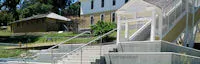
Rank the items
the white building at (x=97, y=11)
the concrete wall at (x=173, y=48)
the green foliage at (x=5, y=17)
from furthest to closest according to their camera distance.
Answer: the green foliage at (x=5, y=17) → the white building at (x=97, y=11) → the concrete wall at (x=173, y=48)

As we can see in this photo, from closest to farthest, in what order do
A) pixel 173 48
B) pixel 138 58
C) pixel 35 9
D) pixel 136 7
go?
1. pixel 138 58
2. pixel 173 48
3. pixel 136 7
4. pixel 35 9

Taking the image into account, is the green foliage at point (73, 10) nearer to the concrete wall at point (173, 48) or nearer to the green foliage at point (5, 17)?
the green foliage at point (5, 17)

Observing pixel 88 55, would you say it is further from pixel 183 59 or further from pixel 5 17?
pixel 5 17

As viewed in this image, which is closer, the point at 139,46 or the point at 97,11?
the point at 139,46

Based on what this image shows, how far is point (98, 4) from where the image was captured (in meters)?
48.8

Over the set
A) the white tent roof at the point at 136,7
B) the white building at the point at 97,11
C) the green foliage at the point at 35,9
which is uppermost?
the green foliage at the point at 35,9

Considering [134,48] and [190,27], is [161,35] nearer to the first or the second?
[134,48]

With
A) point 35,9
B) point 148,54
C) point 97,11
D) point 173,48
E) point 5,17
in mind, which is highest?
point 35,9

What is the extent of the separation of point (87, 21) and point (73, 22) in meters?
→ 3.07

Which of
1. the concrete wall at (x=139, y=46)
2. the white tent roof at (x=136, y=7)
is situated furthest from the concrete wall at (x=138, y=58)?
the white tent roof at (x=136, y=7)

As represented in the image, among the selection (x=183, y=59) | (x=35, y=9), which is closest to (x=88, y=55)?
(x=183, y=59)

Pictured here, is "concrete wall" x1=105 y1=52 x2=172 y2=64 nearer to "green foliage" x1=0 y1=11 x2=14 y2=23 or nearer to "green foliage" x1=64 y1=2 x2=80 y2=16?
"green foliage" x1=0 y1=11 x2=14 y2=23

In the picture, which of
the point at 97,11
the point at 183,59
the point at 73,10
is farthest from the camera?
the point at 73,10

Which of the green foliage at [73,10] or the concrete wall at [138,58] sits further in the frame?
the green foliage at [73,10]
